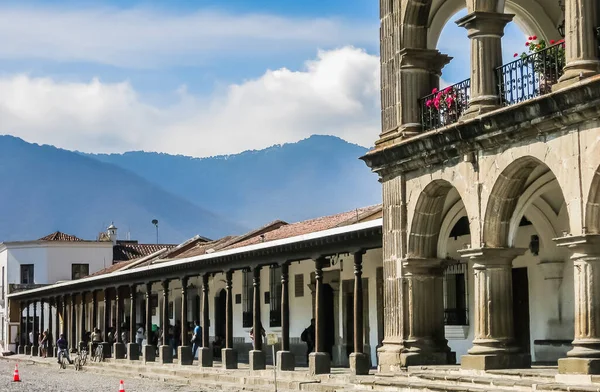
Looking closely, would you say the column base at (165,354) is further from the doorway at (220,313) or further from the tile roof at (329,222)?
the tile roof at (329,222)

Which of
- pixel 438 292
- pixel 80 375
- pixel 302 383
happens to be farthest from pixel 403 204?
pixel 80 375

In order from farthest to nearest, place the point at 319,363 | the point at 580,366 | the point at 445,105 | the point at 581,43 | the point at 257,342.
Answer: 1. the point at 257,342
2. the point at 319,363
3. the point at 445,105
4. the point at 581,43
5. the point at 580,366

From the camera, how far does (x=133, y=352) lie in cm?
3666

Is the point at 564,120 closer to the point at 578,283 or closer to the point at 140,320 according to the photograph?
the point at 578,283

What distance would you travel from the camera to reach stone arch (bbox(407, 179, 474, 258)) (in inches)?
738

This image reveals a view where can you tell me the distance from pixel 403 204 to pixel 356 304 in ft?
11.5

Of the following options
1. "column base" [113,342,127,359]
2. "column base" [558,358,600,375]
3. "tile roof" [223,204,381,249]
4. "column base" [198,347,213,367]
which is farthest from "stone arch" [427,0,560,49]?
"column base" [113,342,127,359]

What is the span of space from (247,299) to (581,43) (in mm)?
20236

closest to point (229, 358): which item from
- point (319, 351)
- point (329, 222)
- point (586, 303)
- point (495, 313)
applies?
point (329, 222)

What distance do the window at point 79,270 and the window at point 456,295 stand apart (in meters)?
42.5

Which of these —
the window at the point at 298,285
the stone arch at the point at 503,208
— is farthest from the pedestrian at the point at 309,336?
the stone arch at the point at 503,208

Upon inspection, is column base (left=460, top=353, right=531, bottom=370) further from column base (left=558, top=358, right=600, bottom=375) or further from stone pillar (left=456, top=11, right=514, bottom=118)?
stone pillar (left=456, top=11, right=514, bottom=118)

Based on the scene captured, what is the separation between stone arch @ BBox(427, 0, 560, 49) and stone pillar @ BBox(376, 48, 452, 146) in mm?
297

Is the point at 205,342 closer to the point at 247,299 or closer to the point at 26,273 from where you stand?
the point at 247,299
